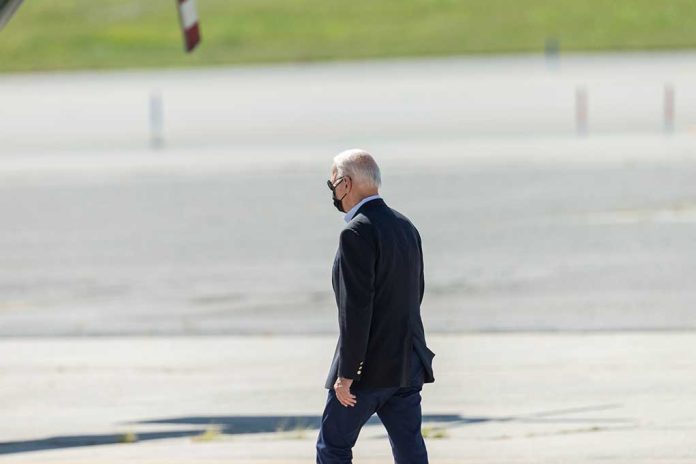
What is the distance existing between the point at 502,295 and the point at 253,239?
4360 millimetres

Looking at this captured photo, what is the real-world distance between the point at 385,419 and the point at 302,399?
2.91m

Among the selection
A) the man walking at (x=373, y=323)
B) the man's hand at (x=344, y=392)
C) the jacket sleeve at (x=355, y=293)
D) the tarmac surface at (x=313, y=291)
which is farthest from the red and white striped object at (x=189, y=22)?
the man's hand at (x=344, y=392)

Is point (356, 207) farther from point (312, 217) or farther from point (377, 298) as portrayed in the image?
point (312, 217)

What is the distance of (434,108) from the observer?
3825cm

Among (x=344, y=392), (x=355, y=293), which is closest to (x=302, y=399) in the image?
(x=344, y=392)

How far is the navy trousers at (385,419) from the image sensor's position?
5.93 m

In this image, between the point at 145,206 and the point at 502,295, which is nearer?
the point at 502,295

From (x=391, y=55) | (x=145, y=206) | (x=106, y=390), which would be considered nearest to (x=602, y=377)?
(x=106, y=390)

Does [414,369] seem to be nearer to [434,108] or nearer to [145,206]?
[145,206]

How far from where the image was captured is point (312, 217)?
59.2 feet

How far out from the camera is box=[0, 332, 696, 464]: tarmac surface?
7590mm

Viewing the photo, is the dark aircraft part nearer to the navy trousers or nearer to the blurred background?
the blurred background

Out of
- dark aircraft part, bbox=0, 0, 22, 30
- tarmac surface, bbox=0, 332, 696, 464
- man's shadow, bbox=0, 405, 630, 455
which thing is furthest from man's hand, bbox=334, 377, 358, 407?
dark aircraft part, bbox=0, 0, 22, 30

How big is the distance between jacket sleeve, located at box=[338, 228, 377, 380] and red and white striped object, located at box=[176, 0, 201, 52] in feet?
12.0
